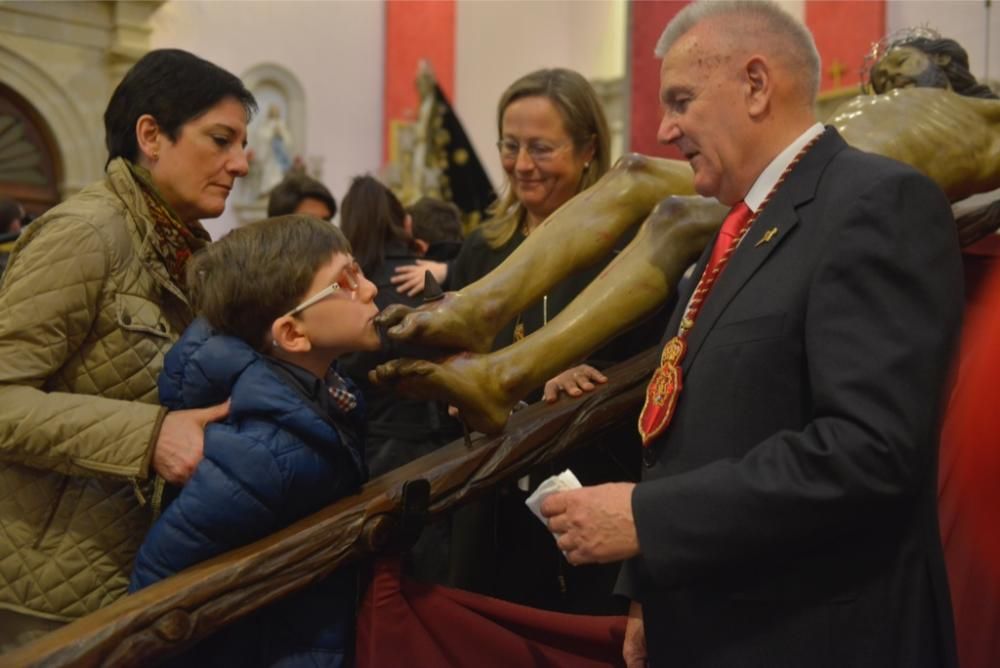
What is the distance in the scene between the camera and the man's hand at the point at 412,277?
3.30m

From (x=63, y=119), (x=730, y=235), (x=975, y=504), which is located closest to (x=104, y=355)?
(x=730, y=235)

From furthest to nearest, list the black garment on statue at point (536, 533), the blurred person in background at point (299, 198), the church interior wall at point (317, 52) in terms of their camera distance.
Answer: the church interior wall at point (317, 52)
the blurred person in background at point (299, 198)
the black garment on statue at point (536, 533)

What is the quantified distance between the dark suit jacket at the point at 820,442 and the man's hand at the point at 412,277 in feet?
5.87

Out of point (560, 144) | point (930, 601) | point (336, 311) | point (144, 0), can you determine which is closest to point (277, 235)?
point (336, 311)

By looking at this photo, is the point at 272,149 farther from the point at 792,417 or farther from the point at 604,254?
the point at 792,417

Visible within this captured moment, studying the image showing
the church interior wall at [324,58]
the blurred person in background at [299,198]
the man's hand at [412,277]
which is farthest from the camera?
the church interior wall at [324,58]

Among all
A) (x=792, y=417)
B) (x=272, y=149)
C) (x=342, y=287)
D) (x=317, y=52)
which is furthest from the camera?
(x=317, y=52)

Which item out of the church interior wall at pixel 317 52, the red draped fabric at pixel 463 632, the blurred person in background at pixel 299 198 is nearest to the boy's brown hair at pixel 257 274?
the red draped fabric at pixel 463 632

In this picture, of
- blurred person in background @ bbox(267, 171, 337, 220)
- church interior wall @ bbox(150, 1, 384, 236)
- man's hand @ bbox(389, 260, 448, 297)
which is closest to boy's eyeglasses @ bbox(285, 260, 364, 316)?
man's hand @ bbox(389, 260, 448, 297)

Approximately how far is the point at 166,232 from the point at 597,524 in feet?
3.56

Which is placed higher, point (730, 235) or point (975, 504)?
point (730, 235)

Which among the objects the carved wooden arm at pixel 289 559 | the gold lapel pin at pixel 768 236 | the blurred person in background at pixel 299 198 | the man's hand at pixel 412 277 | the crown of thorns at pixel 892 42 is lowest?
the carved wooden arm at pixel 289 559

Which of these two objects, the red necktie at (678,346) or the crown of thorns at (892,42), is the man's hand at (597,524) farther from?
the crown of thorns at (892,42)

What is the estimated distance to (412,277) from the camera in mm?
3324
